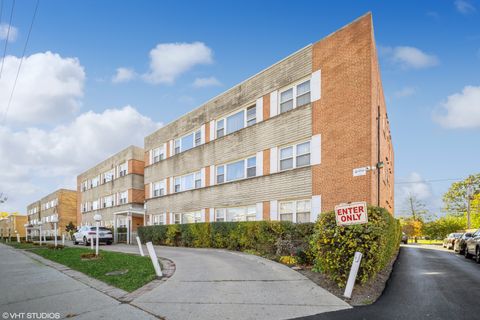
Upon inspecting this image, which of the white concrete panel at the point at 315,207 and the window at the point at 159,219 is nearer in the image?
the white concrete panel at the point at 315,207

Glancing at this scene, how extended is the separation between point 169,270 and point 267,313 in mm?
5469

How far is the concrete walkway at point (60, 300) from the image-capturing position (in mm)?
6238

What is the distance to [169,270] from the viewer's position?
10875 mm

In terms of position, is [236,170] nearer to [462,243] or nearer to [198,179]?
[198,179]

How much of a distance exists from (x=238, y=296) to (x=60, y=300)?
3.74m

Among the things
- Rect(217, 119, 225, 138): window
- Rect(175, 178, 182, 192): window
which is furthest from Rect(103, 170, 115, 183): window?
Rect(217, 119, 225, 138): window

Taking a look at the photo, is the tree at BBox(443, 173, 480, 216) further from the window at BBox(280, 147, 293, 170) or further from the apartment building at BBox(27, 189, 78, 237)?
the apartment building at BBox(27, 189, 78, 237)

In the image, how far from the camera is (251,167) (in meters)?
20.5

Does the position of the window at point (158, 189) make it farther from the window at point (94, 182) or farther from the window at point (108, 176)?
the window at point (94, 182)

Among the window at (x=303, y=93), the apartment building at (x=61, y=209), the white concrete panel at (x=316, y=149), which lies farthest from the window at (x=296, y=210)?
the apartment building at (x=61, y=209)

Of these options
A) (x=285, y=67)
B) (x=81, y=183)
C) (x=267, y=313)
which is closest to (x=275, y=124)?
(x=285, y=67)

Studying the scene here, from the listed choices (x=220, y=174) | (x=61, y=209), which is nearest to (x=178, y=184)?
(x=220, y=174)

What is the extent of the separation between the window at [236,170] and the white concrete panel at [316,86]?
20.4 feet

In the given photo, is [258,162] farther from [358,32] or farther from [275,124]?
[358,32]
